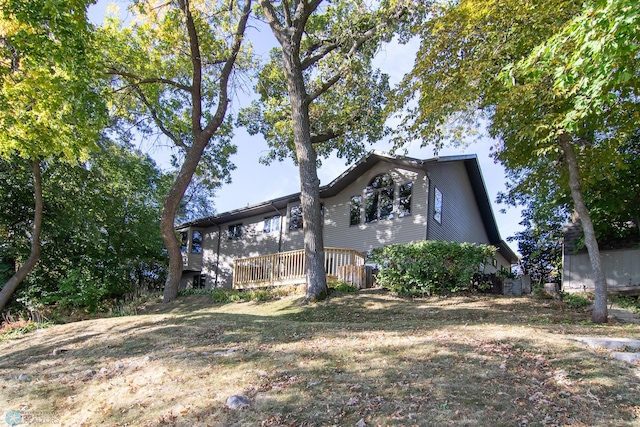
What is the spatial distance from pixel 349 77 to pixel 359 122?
2.59 meters

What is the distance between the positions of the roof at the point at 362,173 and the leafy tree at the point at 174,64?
17.2ft

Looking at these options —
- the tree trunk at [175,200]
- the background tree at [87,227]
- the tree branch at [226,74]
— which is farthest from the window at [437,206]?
the background tree at [87,227]

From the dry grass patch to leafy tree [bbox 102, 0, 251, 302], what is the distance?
9.17 metres

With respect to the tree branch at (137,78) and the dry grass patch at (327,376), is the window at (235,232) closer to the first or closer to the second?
the tree branch at (137,78)

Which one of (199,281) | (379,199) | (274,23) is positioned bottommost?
(199,281)

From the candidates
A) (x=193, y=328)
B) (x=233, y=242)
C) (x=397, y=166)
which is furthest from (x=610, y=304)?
(x=233, y=242)

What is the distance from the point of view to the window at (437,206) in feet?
56.4

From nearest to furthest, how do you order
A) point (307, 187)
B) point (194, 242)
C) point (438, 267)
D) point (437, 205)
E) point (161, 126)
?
point (438, 267) → point (307, 187) → point (437, 205) → point (161, 126) → point (194, 242)

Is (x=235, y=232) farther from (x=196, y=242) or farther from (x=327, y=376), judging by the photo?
(x=327, y=376)

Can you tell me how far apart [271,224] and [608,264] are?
15.0 meters

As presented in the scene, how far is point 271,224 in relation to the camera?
23.2 metres

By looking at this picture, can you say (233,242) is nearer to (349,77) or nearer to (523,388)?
(349,77)

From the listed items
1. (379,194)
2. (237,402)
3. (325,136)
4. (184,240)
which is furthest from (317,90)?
(184,240)

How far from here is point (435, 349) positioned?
5875mm
